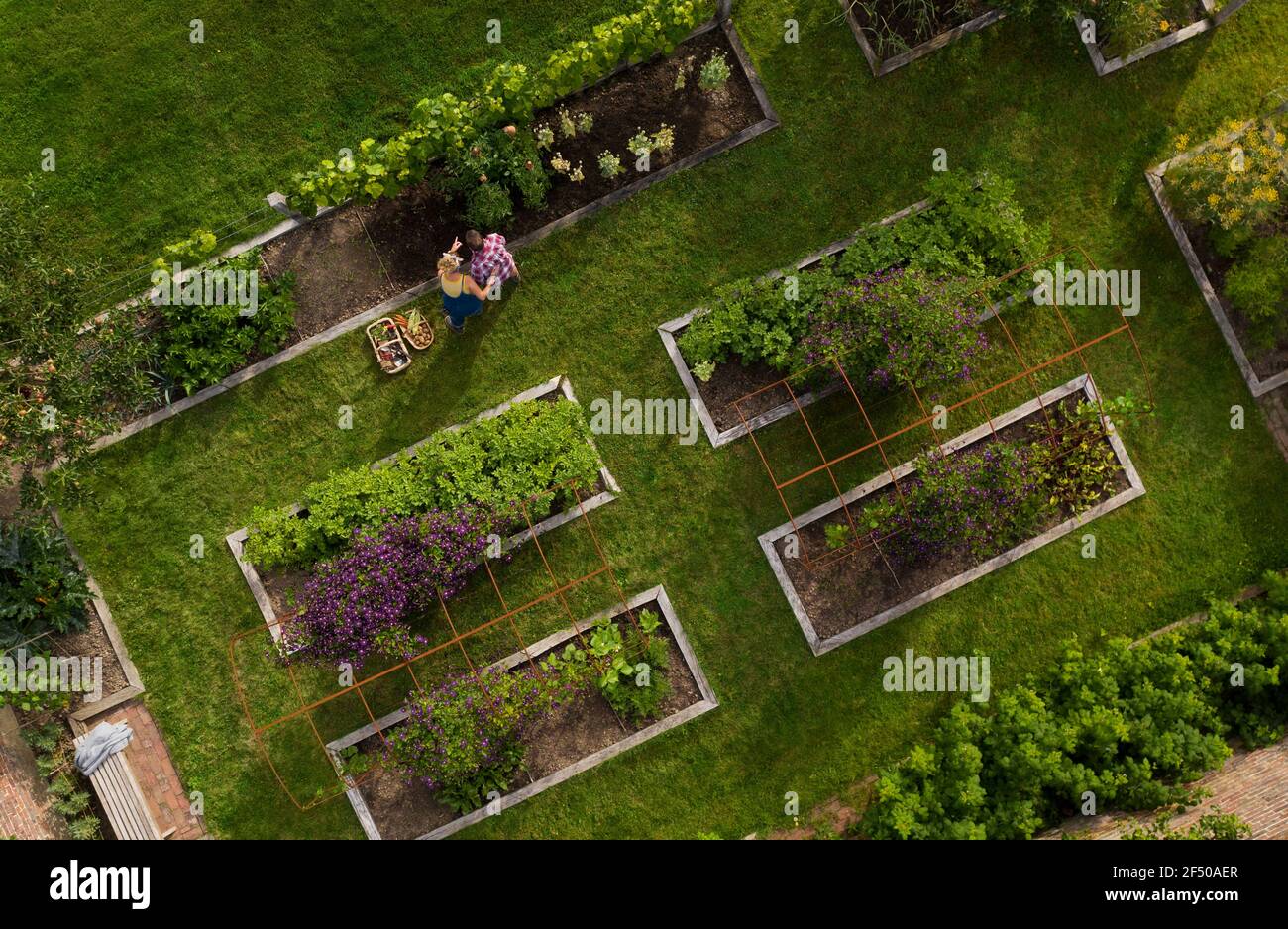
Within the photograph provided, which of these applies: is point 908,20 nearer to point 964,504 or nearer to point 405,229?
point 964,504

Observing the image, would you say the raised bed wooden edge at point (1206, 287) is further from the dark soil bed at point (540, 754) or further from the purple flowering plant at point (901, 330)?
the dark soil bed at point (540, 754)

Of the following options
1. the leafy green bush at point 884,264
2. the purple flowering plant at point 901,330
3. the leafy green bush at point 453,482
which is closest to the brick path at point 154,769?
the leafy green bush at point 453,482

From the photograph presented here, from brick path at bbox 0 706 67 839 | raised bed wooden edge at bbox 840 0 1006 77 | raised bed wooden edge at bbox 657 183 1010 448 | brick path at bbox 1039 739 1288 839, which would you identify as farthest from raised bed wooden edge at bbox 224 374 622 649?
brick path at bbox 1039 739 1288 839

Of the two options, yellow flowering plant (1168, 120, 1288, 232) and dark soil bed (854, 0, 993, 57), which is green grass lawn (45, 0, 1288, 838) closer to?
dark soil bed (854, 0, 993, 57)

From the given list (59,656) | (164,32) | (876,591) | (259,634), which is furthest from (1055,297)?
(59,656)

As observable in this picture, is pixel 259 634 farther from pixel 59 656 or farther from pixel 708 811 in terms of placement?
pixel 708 811
